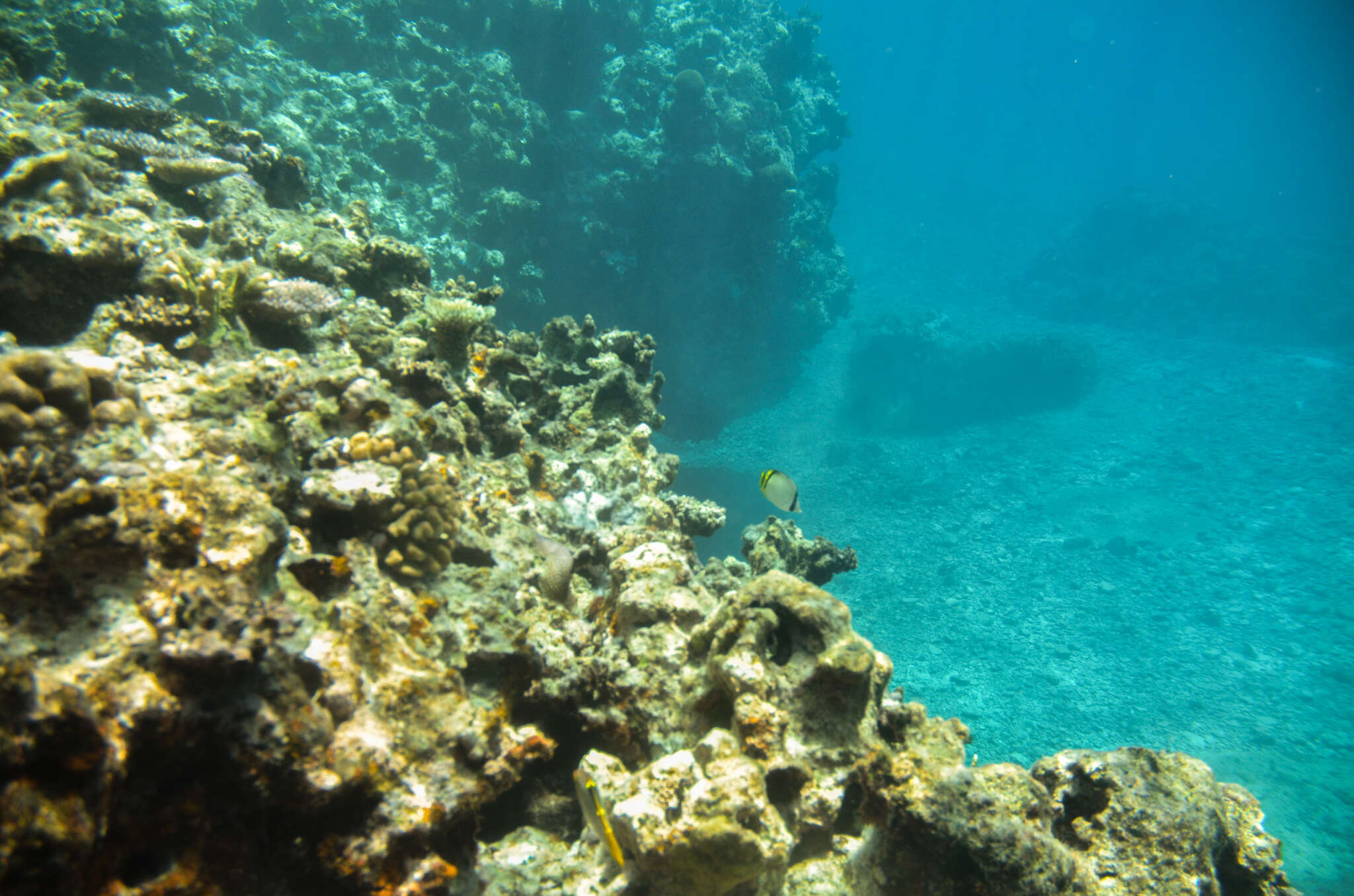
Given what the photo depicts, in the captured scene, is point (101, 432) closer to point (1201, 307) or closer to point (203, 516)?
point (203, 516)

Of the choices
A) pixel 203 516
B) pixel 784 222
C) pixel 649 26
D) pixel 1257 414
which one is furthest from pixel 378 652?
pixel 1257 414

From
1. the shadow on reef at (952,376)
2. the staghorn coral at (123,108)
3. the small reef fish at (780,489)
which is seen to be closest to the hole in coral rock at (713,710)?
the small reef fish at (780,489)

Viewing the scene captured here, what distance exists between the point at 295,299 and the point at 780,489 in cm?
472

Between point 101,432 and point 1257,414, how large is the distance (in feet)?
135

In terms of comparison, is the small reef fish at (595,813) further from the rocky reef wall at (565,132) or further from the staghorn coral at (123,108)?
the rocky reef wall at (565,132)

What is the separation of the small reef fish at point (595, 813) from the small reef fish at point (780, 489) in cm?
323

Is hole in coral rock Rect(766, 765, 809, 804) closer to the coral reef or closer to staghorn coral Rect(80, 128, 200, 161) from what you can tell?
the coral reef

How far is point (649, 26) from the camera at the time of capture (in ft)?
61.2

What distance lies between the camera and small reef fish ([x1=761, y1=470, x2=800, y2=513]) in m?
5.46

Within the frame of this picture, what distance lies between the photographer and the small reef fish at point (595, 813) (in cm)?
232

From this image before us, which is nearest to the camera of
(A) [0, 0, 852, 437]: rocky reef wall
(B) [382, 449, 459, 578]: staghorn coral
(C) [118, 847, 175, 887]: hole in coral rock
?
(C) [118, 847, 175, 887]: hole in coral rock

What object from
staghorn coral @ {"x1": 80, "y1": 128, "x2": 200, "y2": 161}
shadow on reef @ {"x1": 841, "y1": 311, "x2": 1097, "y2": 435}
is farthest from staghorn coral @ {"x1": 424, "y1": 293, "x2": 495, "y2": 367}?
shadow on reef @ {"x1": 841, "y1": 311, "x2": 1097, "y2": 435}

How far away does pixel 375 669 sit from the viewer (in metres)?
2.33

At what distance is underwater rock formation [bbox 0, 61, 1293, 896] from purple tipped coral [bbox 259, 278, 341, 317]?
0.02 meters
